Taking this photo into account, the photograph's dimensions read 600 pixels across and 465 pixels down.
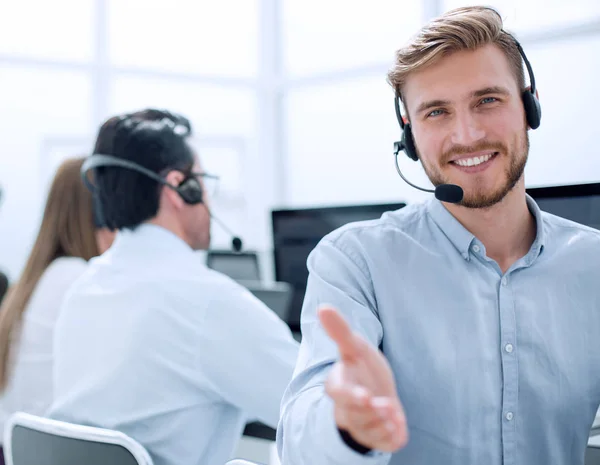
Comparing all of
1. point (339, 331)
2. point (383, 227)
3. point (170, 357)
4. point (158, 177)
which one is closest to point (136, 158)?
point (158, 177)

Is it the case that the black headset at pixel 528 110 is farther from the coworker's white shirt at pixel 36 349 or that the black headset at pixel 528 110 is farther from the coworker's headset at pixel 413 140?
the coworker's white shirt at pixel 36 349

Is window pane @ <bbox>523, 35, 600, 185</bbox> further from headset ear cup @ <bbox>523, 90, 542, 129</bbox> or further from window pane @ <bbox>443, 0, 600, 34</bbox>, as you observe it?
headset ear cup @ <bbox>523, 90, 542, 129</bbox>

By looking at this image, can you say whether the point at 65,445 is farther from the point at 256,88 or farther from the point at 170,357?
the point at 256,88

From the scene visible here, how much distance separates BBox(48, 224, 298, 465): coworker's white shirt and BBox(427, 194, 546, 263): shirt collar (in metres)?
0.46

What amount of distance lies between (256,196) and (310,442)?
13.0ft

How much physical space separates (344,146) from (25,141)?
189cm

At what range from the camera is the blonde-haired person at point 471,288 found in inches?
45.8

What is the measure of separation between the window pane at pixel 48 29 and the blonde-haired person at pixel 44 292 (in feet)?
6.58

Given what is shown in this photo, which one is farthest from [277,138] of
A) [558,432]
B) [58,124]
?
[558,432]

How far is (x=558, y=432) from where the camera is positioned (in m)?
1.20

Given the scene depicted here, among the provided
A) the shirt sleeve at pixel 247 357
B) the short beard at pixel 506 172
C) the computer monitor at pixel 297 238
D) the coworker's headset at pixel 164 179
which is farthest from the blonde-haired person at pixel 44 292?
the short beard at pixel 506 172

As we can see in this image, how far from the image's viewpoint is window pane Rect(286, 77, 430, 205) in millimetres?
4072

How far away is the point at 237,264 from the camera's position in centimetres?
285

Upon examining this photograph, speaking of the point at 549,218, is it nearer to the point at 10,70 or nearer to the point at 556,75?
the point at 556,75
